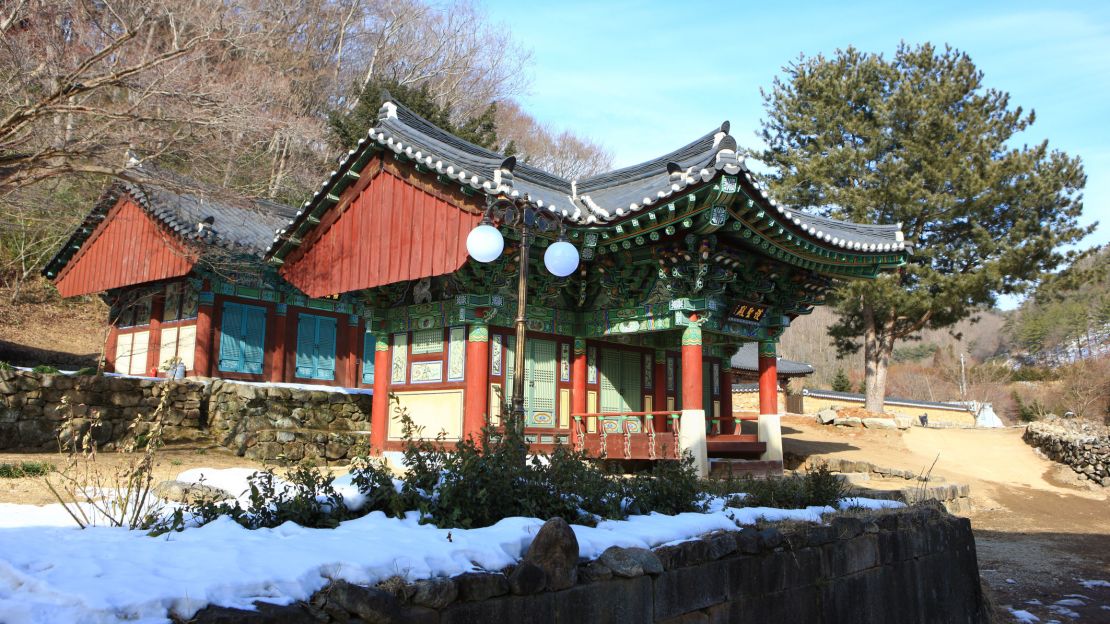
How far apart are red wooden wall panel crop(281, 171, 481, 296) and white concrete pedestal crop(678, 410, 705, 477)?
4.72 meters

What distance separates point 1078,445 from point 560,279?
17.9 metres

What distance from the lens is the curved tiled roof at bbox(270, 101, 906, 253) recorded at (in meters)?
11.8

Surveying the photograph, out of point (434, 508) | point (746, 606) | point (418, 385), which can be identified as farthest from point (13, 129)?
point (746, 606)

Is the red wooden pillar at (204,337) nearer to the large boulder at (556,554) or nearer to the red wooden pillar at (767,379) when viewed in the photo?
the red wooden pillar at (767,379)

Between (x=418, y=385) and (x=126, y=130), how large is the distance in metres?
7.73

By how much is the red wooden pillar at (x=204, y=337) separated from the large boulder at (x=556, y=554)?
52.8 ft

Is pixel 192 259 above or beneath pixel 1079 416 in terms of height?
above

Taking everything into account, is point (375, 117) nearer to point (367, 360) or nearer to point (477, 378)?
point (367, 360)

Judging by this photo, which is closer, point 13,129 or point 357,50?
point 13,129

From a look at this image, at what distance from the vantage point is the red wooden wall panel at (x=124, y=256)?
18.3 meters

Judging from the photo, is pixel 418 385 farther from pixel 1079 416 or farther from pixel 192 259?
pixel 1079 416

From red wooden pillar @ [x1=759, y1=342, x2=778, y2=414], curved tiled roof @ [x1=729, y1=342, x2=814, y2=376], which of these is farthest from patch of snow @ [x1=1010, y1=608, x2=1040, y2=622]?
curved tiled roof @ [x1=729, y1=342, x2=814, y2=376]

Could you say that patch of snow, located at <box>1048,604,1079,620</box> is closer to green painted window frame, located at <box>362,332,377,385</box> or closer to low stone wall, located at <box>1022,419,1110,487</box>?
low stone wall, located at <box>1022,419,1110,487</box>

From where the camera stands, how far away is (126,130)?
15000 millimetres
